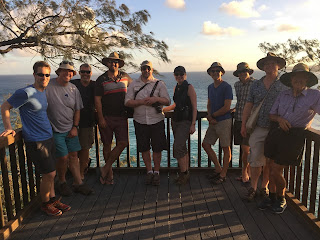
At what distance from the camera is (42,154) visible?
2.64m

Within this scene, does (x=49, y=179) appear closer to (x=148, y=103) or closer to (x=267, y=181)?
(x=148, y=103)

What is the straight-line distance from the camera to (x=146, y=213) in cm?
279

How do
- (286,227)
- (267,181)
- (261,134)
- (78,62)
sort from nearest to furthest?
1. (286,227)
2. (261,134)
3. (267,181)
4. (78,62)

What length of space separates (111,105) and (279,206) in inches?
88.8

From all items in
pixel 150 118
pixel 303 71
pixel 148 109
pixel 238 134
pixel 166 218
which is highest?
pixel 303 71

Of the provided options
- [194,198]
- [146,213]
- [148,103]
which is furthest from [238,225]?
[148,103]

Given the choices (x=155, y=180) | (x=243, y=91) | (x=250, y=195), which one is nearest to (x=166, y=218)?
(x=155, y=180)

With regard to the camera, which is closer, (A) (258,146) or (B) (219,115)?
(A) (258,146)

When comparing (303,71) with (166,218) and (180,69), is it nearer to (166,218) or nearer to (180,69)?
(180,69)

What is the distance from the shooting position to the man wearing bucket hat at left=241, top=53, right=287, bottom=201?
2775 mm

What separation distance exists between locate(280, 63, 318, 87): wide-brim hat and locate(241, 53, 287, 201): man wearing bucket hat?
116mm

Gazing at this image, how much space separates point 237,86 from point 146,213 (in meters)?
1.93

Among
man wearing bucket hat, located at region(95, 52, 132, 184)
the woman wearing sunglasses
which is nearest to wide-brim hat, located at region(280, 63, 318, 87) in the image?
the woman wearing sunglasses

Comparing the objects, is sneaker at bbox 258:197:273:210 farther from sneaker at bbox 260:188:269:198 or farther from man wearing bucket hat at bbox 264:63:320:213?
sneaker at bbox 260:188:269:198
